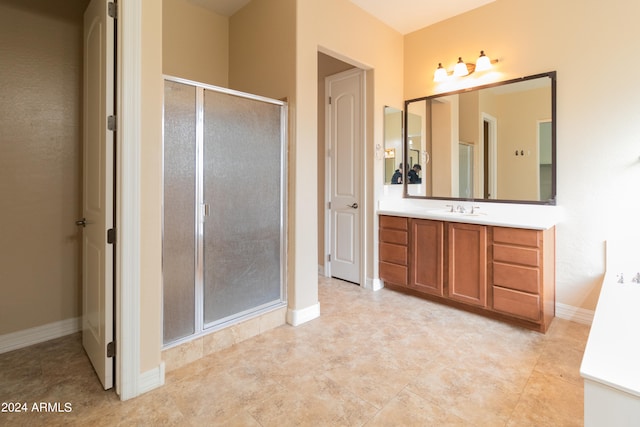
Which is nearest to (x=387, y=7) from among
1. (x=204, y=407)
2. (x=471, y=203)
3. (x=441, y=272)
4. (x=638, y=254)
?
(x=471, y=203)

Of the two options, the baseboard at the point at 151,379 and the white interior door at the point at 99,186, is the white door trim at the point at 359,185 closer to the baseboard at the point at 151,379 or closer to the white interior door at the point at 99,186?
the baseboard at the point at 151,379

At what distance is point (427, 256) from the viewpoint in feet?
10.5

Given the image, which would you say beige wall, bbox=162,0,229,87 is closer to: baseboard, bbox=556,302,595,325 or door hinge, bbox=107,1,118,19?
door hinge, bbox=107,1,118,19

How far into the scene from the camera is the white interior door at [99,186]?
1.74 metres

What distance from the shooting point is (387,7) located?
10.6ft

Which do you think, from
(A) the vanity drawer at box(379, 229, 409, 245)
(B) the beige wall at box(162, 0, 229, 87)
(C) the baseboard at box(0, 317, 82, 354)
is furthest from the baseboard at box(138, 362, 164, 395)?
(B) the beige wall at box(162, 0, 229, 87)

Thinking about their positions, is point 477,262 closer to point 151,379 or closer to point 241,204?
point 241,204

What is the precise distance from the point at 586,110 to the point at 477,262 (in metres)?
1.53

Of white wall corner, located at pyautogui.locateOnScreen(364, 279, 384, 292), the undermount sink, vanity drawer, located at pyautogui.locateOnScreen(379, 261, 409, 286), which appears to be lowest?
white wall corner, located at pyautogui.locateOnScreen(364, 279, 384, 292)

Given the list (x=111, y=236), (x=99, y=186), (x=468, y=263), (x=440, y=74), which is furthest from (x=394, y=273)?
(x=99, y=186)

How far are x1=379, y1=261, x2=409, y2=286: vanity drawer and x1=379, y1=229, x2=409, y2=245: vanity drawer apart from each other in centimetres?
26

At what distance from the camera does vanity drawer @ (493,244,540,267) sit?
2.52 metres

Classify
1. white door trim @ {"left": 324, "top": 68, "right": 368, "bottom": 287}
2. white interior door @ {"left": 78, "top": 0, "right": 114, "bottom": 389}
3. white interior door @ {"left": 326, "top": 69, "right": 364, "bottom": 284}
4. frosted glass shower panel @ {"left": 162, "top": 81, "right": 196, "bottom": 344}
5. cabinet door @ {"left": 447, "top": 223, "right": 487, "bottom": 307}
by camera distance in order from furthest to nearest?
1. white interior door @ {"left": 326, "top": 69, "right": 364, "bottom": 284}
2. white door trim @ {"left": 324, "top": 68, "right": 368, "bottom": 287}
3. cabinet door @ {"left": 447, "top": 223, "right": 487, "bottom": 307}
4. frosted glass shower panel @ {"left": 162, "top": 81, "right": 196, "bottom": 344}
5. white interior door @ {"left": 78, "top": 0, "right": 114, "bottom": 389}

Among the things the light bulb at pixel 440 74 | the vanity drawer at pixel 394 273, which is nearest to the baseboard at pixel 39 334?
the vanity drawer at pixel 394 273
